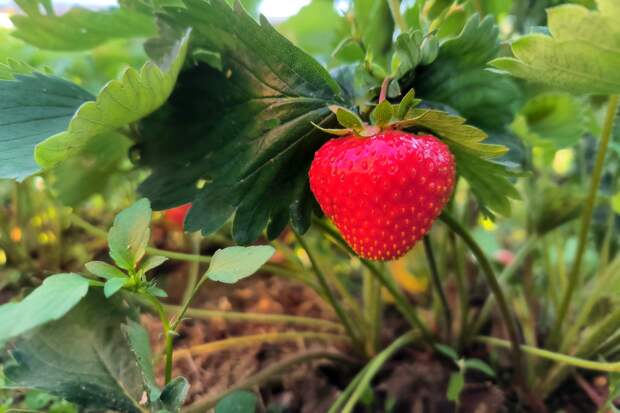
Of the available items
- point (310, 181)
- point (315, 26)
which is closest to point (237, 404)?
point (310, 181)

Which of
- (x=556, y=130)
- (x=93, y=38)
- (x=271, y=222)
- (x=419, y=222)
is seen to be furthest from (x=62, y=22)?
(x=556, y=130)

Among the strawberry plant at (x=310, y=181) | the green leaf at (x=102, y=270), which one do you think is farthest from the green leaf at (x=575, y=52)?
the green leaf at (x=102, y=270)

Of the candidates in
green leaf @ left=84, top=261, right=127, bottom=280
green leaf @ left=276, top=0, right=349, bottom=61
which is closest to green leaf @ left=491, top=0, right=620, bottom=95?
green leaf @ left=84, top=261, right=127, bottom=280

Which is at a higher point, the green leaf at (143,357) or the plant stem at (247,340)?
the green leaf at (143,357)

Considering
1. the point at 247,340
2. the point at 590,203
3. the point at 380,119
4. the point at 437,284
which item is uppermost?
the point at 380,119

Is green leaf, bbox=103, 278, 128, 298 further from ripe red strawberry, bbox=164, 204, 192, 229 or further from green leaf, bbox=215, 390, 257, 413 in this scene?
ripe red strawberry, bbox=164, 204, 192, 229

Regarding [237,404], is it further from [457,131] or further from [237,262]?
[457,131]

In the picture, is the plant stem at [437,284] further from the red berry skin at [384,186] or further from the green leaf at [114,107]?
the green leaf at [114,107]
